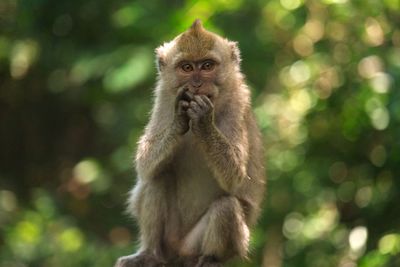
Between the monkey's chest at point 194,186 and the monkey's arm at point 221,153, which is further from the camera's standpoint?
the monkey's chest at point 194,186

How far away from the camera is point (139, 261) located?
746cm

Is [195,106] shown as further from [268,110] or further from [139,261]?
[268,110]

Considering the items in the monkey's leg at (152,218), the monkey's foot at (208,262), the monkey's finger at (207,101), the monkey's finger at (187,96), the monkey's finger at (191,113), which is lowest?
the monkey's foot at (208,262)

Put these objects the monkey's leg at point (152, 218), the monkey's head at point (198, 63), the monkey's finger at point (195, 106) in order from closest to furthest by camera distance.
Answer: the monkey's finger at point (195, 106) → the monkey's head at point (198, 63) → the monkey's leg at point (152, 218)

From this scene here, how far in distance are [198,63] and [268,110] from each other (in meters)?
4.84

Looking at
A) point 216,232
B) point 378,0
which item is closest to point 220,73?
point 216,232

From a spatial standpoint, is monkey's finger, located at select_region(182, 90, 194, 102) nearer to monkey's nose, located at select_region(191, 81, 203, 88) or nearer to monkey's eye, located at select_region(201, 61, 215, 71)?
monkey's nose, located at select_region(191, 81, 203, 88)

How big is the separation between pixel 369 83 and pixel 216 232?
11.2 ft

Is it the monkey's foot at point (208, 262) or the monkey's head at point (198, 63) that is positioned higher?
the monkey's head at point (198, 63)

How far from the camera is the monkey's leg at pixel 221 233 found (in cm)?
734

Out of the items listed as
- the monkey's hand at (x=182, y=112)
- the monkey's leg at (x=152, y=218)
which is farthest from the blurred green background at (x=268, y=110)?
the monkey's hand at (x=182, y=112)

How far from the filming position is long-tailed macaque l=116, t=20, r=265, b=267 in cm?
737

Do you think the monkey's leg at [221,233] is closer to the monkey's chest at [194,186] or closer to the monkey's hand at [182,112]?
the monkey's chest at [194,186]

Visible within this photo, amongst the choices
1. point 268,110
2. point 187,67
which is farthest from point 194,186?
point 268,110
